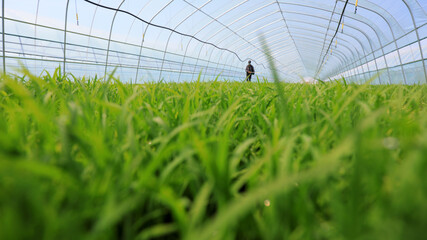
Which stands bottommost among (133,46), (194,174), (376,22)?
(194,174)

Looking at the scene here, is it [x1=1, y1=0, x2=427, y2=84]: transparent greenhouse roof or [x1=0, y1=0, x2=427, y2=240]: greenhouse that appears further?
[x1=1, y1=0, x2=427, y2=84]: transparent greenhouse roof

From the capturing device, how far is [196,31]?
12.7m

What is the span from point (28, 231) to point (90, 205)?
75 millimetres

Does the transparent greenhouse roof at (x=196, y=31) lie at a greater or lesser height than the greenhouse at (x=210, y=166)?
greater

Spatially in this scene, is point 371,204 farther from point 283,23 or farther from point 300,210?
point 283,23

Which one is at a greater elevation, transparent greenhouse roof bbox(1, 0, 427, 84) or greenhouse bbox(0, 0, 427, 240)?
transparent greenhouse roof bbox(1, 0, 427, 84)

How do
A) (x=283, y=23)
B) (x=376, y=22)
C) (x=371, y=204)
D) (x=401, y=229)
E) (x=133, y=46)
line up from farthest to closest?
(x=283, y=23), (x=133, y=46), (x=376, y=22), (x=371, y=204), (x=401, y=229)

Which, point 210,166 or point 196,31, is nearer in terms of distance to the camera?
point 210,166

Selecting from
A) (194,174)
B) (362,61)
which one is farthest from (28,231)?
(362,61)

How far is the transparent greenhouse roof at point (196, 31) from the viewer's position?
28.1 feet

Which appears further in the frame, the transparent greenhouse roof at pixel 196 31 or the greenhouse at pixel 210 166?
the transparent greenhouse roof at pixel 196 31

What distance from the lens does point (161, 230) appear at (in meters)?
0.31

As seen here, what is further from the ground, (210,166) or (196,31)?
(196,31)

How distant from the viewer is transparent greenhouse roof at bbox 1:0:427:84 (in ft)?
28.1
